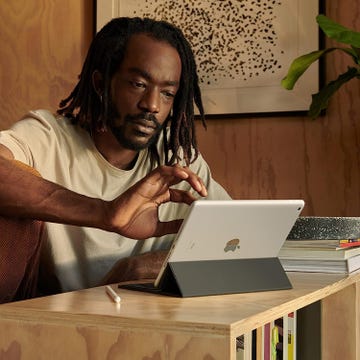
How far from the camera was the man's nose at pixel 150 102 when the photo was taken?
168cm

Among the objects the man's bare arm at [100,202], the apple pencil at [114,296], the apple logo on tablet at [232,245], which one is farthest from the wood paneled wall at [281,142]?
the apple pencil at [114,296]

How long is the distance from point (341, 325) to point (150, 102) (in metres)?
0.63

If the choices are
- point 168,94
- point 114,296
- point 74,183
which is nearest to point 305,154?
point 168,94

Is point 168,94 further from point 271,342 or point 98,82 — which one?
point 271,342

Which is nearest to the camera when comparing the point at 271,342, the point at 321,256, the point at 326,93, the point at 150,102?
the point at 271,342

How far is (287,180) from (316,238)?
3.52 feet

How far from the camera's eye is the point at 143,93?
170 cm

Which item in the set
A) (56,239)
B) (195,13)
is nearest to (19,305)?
(56,239)

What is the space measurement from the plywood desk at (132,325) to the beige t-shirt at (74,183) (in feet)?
1.80

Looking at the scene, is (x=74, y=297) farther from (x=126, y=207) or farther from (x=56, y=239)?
(x=56, y=239)

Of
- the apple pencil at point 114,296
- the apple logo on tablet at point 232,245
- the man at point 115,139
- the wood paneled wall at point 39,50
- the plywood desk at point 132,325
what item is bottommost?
the plywood desk at point 132,325

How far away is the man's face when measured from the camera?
1701 mm

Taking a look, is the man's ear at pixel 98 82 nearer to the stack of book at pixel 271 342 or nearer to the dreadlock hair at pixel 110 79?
the dreadlock hair at pixel 110 79

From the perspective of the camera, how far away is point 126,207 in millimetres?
1096
